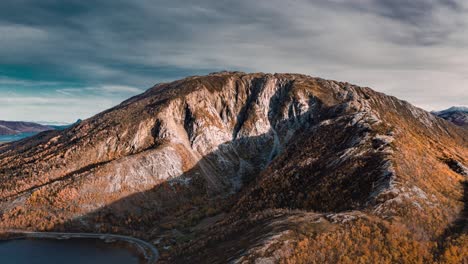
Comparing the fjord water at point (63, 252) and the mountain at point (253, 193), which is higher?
the mountain at point (253, 193)

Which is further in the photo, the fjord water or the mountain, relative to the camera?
the fjord water

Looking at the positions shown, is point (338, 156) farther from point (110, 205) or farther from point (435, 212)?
point (110, 205)

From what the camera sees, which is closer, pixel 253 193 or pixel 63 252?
pixel 63 252

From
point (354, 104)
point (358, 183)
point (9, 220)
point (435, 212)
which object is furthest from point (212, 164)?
point (435, 212)

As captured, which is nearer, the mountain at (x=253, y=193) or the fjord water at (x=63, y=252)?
the mountain at (x=253, y=193)

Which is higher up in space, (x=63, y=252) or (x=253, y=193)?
(x=253, y=193)
